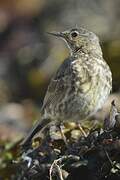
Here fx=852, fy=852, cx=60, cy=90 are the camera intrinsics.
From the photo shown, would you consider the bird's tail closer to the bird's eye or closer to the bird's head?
the bird's head

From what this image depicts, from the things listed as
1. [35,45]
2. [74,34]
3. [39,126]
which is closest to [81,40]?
[74,34]

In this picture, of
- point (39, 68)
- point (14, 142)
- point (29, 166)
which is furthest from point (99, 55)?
point (39, 68)

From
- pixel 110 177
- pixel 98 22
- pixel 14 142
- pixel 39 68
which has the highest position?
pixel 98 22

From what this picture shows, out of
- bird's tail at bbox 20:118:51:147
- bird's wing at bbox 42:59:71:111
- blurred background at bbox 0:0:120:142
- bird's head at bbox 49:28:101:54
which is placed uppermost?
blurred background at bbox 0:0:120:142

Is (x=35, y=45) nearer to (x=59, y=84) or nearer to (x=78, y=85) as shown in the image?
(x=59, y=84)

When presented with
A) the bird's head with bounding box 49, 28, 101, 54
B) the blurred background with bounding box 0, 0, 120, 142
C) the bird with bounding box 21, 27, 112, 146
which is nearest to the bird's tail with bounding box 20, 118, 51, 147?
the bird with bounding box 21, 27, 112, 146

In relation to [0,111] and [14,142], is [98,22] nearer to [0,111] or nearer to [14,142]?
[0,111]
